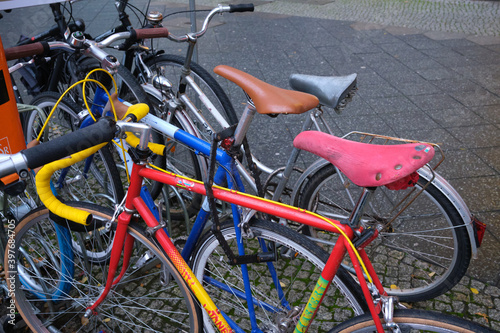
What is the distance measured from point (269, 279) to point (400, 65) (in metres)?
4.27

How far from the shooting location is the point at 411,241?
9.98 feet

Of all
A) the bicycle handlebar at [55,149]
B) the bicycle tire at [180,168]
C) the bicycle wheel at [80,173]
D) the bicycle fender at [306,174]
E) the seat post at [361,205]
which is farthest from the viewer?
the bicycle tire at [180,168]

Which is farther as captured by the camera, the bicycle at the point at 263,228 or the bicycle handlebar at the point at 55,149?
the bicycle at the point at 263,228

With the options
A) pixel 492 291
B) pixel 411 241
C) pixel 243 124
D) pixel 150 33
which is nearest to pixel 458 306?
pixel 492 291

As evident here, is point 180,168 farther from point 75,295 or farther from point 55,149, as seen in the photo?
point 55,149

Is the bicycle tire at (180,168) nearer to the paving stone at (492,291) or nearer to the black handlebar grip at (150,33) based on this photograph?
the black handlebar grip at (150,33)

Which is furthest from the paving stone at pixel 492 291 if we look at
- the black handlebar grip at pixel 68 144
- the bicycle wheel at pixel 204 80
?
the black handlebar grip at pixel 68 144

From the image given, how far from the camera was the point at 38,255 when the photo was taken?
238cm

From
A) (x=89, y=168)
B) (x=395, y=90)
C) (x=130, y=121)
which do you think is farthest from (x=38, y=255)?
(x=395, y=90)

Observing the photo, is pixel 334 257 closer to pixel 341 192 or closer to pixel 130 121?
pixel 130 121

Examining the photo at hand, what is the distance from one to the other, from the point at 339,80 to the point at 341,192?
950 mm

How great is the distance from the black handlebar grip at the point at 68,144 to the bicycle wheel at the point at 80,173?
3.60 ft

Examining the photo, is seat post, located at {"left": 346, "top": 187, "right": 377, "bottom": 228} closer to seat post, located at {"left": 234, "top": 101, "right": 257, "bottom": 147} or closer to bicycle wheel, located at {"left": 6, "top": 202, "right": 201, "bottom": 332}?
seat post, located at {"left": 234, "top": 101, "right": 257, "bottom": 147}

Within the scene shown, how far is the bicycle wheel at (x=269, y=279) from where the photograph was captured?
1.71m
